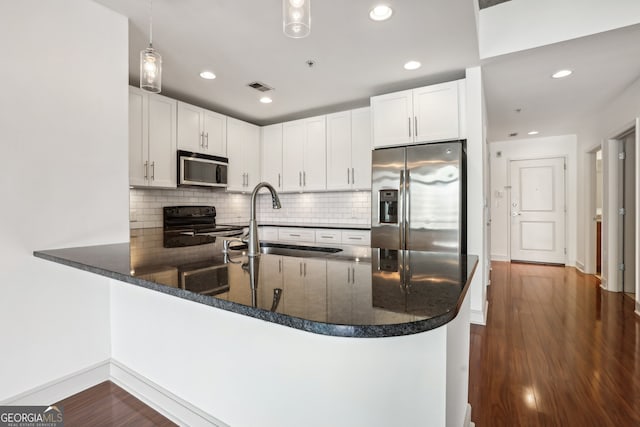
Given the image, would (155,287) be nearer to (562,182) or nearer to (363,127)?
(363,127)

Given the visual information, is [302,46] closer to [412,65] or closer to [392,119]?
[412,65]

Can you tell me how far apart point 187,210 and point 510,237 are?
612 centimetres

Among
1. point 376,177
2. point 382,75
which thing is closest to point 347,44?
point 382,75

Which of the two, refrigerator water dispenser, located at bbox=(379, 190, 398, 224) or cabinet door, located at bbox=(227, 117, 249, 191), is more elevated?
cabinet door, located at bbox=(227, 117, 249, 191)

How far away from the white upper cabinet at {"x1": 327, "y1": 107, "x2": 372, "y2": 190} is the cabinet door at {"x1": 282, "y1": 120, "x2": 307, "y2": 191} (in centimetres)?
45

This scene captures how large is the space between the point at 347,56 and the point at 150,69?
5.49 ft

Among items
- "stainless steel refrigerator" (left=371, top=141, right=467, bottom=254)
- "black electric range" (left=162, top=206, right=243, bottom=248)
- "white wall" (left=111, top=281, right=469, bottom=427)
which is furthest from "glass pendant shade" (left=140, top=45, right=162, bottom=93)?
"stainless steel refrigerator" (left=371, top=141, right=467, bottom=254)

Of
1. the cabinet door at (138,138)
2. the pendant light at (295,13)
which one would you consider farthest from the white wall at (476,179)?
the cabinet door at (138,138)

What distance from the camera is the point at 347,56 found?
2672mm

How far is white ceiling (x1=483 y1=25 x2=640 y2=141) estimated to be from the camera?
253cm

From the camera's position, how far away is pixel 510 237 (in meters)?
6.22

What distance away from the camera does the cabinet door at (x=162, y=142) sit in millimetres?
3227

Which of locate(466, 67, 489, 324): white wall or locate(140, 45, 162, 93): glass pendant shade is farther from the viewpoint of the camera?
locate(466, 67, 489, 324): white wall

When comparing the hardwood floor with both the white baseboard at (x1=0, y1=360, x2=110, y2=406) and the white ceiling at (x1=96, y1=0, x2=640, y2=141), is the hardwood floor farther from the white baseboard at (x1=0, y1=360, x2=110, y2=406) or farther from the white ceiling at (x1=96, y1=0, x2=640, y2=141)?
the white ceiling at (x1=96, y1=0, x2=640, y2=141)
